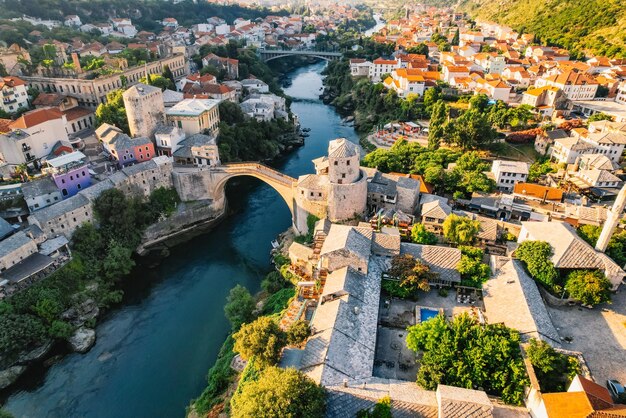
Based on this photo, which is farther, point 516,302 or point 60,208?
point 60,208

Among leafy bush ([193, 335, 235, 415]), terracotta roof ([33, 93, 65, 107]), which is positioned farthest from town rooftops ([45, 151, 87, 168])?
leafy bush ([193, 335, 235, 415])

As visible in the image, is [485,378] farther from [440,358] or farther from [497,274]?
[497,274]

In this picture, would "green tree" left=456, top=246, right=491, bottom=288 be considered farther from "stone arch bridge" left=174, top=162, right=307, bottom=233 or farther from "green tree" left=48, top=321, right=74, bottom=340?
"green tree" left=48, top=321, right=74, bottom=340

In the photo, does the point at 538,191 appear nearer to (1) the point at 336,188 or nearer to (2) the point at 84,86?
(1) the point at 336,188

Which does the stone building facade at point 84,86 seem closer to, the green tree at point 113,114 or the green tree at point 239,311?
the green tree at point 113,114

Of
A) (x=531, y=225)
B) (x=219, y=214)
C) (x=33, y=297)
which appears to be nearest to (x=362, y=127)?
(x=219, y=214)

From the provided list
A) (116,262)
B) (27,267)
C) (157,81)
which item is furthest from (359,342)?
(157,81)
